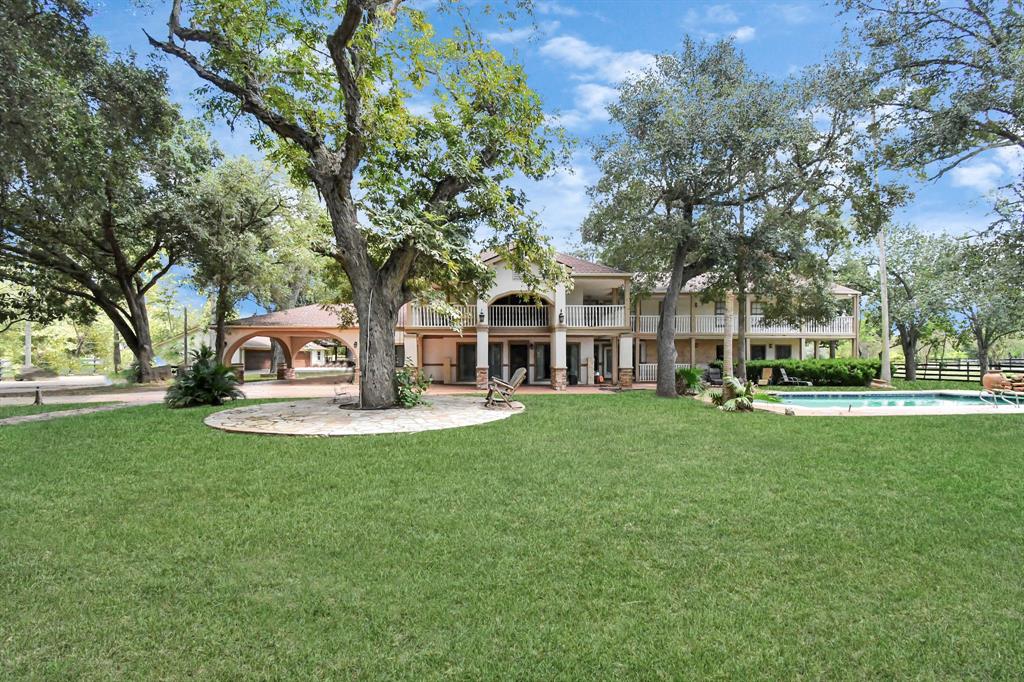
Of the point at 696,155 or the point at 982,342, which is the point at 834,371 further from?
the point at 982,342

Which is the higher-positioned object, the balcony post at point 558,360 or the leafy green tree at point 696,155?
the leafy green tree at point 696,155

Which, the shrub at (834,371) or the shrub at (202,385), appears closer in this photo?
the shrub at (202,385)

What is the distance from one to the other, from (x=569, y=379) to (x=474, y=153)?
41.7 ft

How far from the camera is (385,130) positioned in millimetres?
11500

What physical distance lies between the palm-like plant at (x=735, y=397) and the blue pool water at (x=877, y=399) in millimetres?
3499

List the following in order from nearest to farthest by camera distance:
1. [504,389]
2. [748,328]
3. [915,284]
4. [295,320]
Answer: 1. [504,389]
2. [748,328]
3. [915,284]
4. [295,320]

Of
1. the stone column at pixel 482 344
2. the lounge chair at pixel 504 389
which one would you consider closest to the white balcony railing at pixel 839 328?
the stone column at pixel 482 344

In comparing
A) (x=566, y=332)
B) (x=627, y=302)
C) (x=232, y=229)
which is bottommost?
(x=566, y=332)

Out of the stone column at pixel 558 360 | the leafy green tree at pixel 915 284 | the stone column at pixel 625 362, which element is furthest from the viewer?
the leafy green tree at pixel 915 284

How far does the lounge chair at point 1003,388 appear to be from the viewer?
13727mm

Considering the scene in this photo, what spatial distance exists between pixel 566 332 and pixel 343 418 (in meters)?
12.2

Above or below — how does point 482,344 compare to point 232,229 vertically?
below

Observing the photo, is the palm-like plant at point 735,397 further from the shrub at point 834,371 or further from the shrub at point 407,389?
the shrub at point 834,371

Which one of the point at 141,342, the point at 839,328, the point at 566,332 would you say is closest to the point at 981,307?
the point at 839,328
